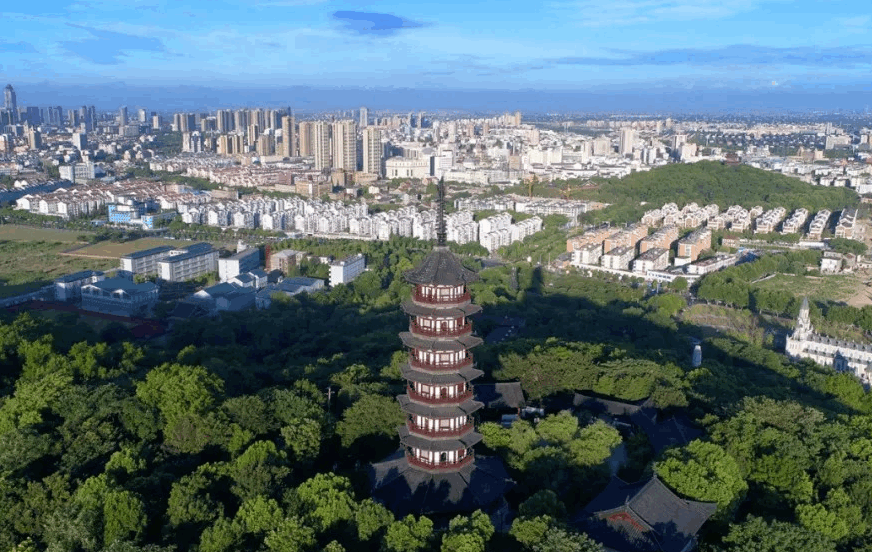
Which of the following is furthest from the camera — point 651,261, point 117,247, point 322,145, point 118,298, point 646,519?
point 322,145

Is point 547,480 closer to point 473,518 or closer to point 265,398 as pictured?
point 473,518

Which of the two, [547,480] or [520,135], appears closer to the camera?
[547,480]

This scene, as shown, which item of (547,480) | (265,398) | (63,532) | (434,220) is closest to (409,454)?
(547,480)

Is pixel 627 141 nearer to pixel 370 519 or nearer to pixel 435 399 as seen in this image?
pixel 435 399

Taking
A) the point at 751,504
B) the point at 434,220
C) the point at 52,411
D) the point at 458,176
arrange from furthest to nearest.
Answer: the point at 458,176
the point at 434,220
the point at 52,411
the point at 751,504

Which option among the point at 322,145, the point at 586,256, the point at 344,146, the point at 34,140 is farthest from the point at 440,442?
the point at 34,140
